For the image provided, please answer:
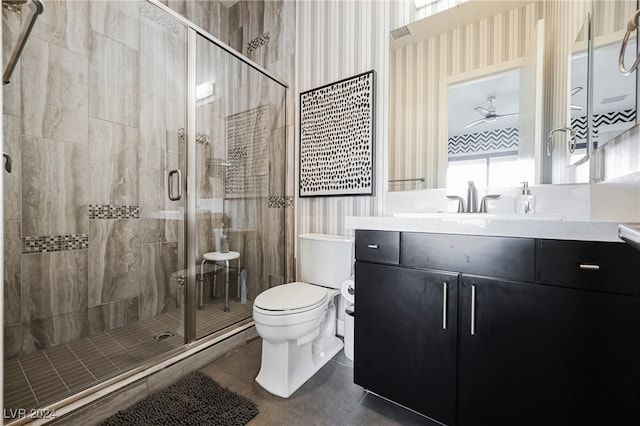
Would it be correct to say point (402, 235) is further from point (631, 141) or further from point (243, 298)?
point (243, 298)

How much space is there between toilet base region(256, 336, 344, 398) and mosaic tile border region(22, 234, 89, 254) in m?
1.42

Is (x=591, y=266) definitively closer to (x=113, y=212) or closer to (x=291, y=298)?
(x=291, y=298)

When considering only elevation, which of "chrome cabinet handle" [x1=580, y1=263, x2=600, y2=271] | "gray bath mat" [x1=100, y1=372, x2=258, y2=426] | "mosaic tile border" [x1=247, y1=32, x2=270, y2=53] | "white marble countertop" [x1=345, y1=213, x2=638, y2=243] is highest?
"mosaic tile border" [x1=247, y1=32, x2=270, y2=53]

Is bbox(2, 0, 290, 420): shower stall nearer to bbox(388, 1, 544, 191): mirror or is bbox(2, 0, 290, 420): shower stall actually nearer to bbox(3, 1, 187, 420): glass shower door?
bbox(3, 1, 187, 420): glass shower door

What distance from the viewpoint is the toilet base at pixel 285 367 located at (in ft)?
4.60

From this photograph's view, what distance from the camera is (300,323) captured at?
142cm

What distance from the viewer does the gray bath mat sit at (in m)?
1.20

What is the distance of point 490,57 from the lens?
152 cm

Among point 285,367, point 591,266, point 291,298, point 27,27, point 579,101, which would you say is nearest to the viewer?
point 591,266

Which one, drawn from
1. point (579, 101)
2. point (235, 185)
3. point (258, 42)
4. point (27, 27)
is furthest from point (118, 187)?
point (579, 101)

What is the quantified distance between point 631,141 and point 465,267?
0.76 meters

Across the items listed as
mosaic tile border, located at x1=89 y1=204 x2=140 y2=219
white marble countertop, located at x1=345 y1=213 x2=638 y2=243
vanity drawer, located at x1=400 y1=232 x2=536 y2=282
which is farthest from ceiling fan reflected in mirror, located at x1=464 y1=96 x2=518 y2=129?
mosaic tile border, located at x1=89 y1=204 x2=140 y2=219

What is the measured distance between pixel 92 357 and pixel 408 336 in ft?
5.76

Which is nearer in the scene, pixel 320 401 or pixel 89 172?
pixel 320 401
